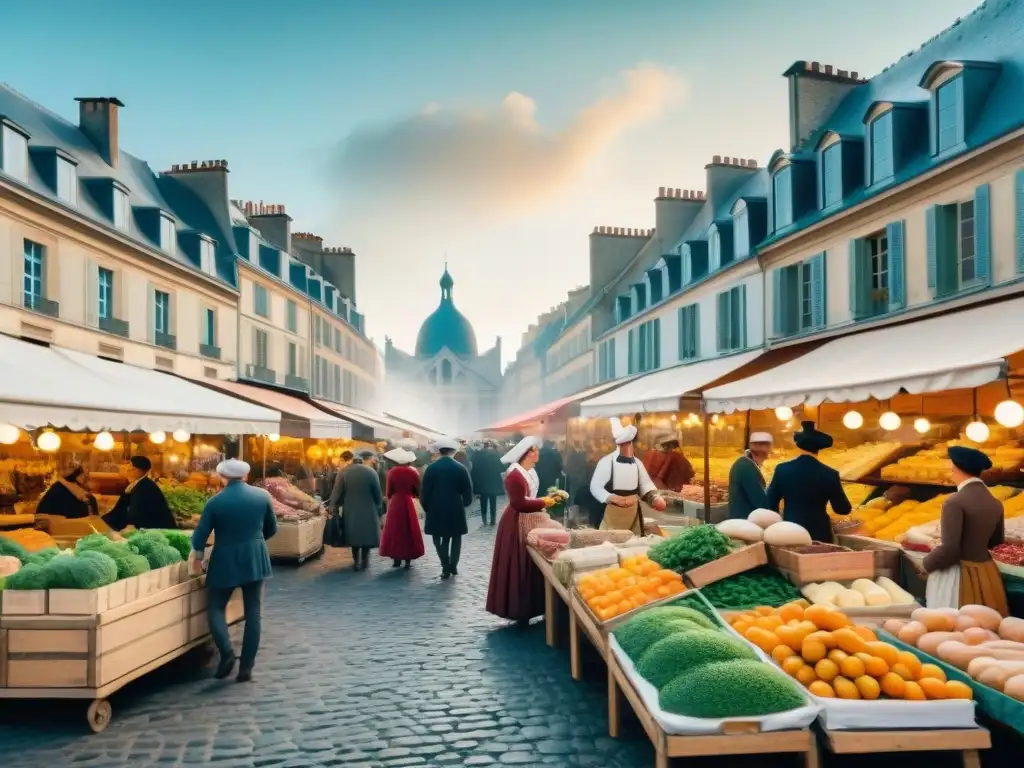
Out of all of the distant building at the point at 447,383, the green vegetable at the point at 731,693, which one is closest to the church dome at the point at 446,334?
the distant building at the point at 447,383

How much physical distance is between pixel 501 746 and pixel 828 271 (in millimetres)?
11948

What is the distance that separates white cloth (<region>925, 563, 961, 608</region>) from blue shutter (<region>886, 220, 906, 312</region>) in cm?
793

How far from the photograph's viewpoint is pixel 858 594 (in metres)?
4.91

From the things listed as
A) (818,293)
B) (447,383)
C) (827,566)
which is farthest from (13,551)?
(447,383)

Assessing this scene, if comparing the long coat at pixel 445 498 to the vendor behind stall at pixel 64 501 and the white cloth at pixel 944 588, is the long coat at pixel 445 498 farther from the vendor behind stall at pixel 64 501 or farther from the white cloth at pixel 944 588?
the white cloth at pixel 944 588

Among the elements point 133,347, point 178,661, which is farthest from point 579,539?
point 133,347

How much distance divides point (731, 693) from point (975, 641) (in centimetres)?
154

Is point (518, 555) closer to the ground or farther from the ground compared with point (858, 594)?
closer to the ground

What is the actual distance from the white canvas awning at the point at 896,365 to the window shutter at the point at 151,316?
14.2 metres

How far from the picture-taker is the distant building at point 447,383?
75438 mm

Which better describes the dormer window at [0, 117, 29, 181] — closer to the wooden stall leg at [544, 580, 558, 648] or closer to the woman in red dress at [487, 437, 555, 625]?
the woman in red dress at [487, 437, 555, 625]

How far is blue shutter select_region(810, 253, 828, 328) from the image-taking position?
14117 millimetres

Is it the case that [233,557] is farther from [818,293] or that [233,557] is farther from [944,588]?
[818,293]

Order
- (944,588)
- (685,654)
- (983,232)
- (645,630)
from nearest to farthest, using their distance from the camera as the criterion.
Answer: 1. (685,654)
2. (645,630)
3. (944,588)
4. (983,232)
